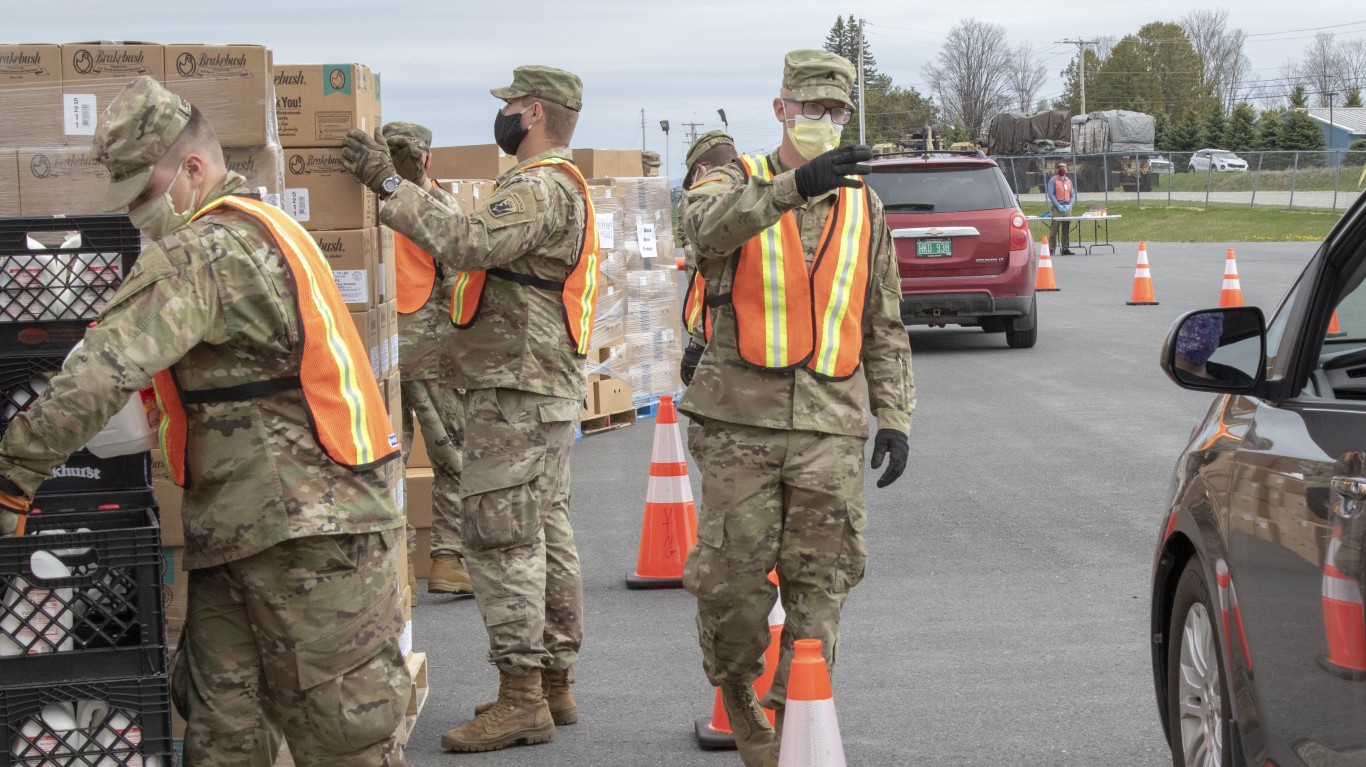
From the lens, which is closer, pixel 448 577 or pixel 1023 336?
pixel 448 577

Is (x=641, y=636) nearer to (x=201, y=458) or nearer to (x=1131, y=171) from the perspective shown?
(x=201, y=458)

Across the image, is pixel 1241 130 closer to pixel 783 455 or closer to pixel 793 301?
pixel 793 301

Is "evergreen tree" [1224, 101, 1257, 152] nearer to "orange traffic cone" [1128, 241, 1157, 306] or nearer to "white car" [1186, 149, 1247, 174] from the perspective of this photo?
"white car" [1186, 149, 1247, 174]

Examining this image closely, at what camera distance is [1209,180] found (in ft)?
158

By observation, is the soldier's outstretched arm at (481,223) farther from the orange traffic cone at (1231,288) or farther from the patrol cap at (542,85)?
the orange traffic cone at (1231,288)

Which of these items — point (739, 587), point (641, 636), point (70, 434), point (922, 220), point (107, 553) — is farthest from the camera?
point (922, 220)

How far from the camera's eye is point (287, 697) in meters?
3.70

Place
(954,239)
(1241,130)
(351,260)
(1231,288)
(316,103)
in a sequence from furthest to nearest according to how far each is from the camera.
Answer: (1241,130), (1231,288), (954,239), (351,260), (316,103)

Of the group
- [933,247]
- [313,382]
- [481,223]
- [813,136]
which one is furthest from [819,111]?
[933,247]

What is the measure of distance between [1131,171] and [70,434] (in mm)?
56096

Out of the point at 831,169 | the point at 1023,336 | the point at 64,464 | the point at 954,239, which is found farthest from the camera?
the point at 1023,336

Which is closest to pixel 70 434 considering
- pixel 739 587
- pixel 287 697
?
pixel 287 697

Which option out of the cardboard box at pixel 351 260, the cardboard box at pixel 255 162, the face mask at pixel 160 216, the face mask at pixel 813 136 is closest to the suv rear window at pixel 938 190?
the cardboard box at pixel 351 260

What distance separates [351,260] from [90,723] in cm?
208
